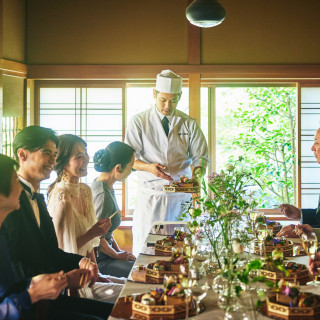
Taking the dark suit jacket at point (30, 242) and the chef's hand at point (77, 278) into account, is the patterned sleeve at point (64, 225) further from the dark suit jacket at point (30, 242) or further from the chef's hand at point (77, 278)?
the chef's hand at point (77, 278)

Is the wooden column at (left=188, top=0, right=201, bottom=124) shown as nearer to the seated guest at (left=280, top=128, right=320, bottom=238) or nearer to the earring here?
the seated guest at (left=280, top=128, right=320, bottom=238)

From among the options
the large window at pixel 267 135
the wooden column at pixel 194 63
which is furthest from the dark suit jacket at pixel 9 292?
the large window at pixel 267 135

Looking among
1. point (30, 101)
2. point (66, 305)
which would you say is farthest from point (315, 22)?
point (66, 305)

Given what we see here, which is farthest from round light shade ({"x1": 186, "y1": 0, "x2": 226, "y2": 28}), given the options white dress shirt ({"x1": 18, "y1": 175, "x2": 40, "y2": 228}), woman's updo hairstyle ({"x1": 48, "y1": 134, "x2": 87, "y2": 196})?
white dress shirt ({"x1": 18, "y1": 175, "x2": 40, "y2": 228})

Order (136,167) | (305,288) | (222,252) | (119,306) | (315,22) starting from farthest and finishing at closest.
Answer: (315,22)
(136,167)
(222,252)
(305,288)
(119,306)

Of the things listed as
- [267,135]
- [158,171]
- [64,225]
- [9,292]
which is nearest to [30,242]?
[9,292]

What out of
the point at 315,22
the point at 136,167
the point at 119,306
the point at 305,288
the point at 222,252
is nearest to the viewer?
the point at 119,306

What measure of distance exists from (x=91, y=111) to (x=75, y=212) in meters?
3.25

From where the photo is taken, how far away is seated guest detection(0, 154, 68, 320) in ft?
5.82

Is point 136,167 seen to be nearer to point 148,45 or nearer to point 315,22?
point 148,45

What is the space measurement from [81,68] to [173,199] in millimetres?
1974

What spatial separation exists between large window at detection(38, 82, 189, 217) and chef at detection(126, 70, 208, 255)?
3.99 feet

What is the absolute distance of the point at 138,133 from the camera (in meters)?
4.74

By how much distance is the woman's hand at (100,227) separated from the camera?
2740 mm
